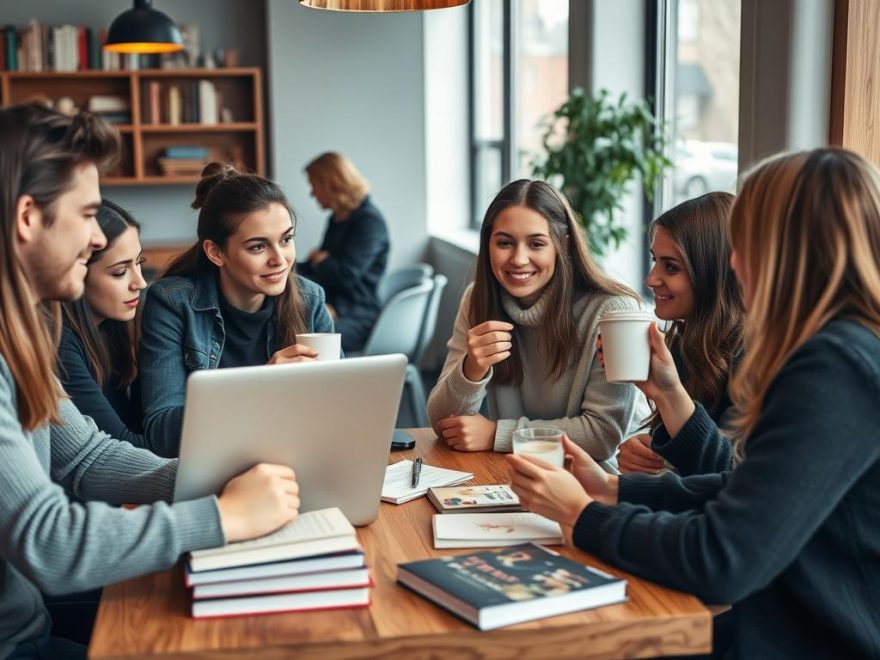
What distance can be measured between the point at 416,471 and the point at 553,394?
569 millimetres

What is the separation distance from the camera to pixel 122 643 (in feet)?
3.98

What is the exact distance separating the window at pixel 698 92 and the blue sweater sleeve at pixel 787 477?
7.47 ft

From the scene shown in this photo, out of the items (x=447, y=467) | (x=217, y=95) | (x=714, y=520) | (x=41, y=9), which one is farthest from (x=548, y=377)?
(x=41, y=9)

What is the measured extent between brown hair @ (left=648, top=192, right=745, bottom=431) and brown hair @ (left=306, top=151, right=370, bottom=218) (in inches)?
132

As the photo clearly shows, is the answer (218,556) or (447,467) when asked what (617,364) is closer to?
(447,467)

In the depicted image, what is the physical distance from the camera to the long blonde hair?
1298mm

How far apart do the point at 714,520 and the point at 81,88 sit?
5962 mm

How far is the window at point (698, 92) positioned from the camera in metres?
3.65

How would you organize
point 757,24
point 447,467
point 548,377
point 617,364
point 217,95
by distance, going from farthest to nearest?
point 217,95
point 757,24
point 548,377
point 447,467
point 617,364

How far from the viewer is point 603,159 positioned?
387cm

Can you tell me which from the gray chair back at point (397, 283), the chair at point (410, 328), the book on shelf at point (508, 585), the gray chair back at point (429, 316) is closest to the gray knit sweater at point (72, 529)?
the book on shelf at point (508, 585)

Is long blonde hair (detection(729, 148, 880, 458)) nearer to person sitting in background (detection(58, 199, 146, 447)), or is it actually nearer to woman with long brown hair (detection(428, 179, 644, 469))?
woman with long brown hair (detection(428, 179, 644, 469))

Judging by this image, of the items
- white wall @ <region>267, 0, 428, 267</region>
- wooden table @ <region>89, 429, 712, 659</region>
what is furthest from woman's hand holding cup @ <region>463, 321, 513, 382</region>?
white wall @ <region>267, 0, 428, 267</region>

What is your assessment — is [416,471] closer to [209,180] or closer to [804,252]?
[804,252]
